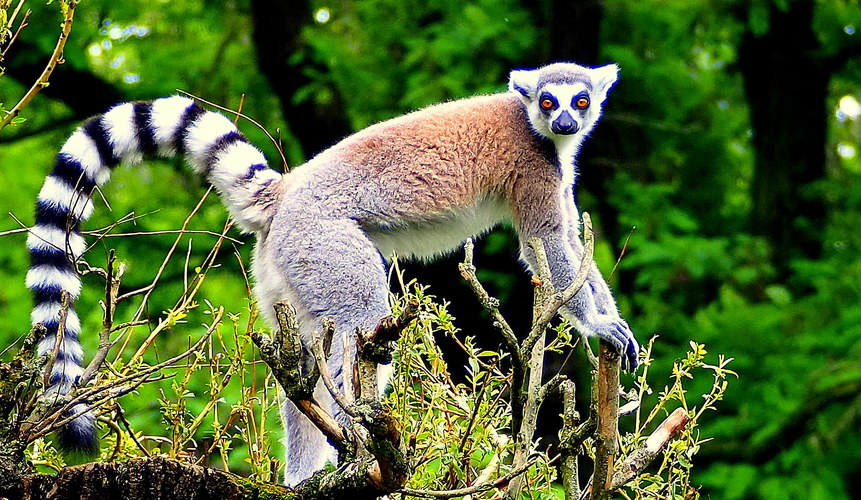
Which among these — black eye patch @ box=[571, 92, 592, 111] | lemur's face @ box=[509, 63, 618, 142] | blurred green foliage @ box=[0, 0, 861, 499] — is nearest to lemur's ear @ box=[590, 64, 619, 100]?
lemur's face @ box=[509, 63, 618, 142]

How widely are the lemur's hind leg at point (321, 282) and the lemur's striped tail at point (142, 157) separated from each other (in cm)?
36

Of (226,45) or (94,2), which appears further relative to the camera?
(226,45)

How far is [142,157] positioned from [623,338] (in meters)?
2.69

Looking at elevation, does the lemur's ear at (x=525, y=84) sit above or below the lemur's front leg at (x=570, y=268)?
above

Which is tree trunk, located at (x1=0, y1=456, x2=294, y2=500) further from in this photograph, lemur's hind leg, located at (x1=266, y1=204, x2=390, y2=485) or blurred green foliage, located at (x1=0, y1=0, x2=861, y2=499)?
blurred green foliage, located at (x1=0, y1=0, x2=861, y2=499)

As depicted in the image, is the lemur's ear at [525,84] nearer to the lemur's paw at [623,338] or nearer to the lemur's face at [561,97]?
the lemur's face at [561,97]

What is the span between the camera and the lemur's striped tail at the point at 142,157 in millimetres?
4578

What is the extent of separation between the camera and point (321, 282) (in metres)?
4.65

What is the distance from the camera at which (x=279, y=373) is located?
3.04m

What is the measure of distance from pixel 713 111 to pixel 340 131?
17.7 feet

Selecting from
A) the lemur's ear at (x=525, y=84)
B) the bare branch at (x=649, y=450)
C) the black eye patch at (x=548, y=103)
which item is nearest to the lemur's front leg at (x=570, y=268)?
the black eye patch at (x=548, y=103)

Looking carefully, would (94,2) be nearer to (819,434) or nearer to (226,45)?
(226,45)

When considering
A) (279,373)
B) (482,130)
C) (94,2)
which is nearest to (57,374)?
(279,373)

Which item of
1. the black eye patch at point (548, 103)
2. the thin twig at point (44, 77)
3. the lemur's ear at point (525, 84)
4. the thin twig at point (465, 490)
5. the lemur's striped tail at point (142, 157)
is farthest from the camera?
the lemur's ear at point (525, 84)
